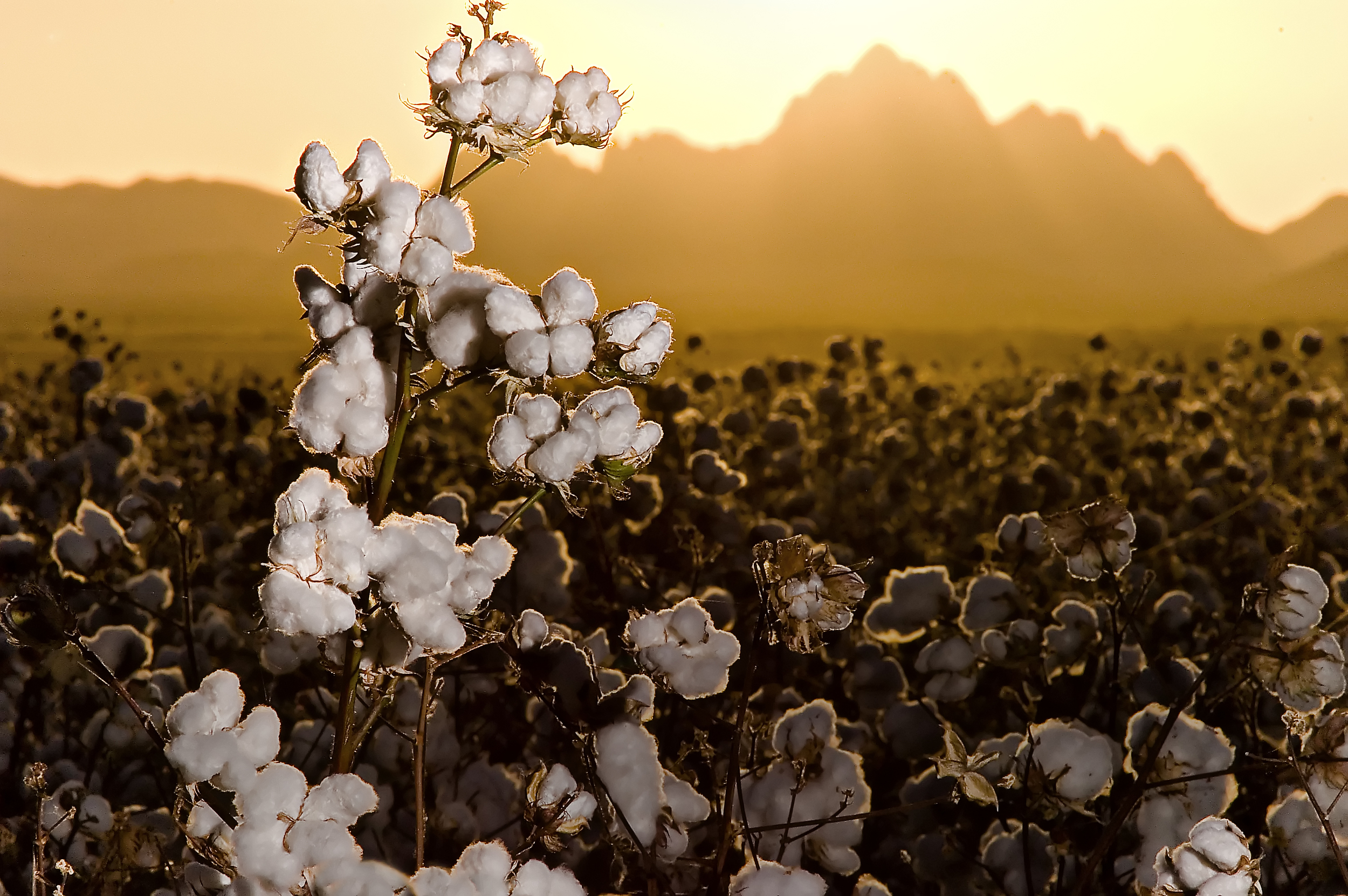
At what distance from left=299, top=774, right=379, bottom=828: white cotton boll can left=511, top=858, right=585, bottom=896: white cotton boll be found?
97 mm

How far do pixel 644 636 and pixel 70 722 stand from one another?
120 cm

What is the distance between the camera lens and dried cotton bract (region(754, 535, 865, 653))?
617 mm

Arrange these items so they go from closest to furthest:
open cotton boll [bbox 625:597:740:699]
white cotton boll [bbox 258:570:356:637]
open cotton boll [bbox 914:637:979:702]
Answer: white cotton boll [bbox 258:570:356:637]
open cotton boll [bbox 625:597:740:699]
open cotton boll [bbox 914:637:979:702]

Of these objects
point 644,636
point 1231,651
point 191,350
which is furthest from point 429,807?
point 191,350

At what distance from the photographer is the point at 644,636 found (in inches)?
28.3

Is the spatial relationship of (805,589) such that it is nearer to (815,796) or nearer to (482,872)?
(482,872)

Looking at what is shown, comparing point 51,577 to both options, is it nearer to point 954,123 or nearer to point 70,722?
point 70,722

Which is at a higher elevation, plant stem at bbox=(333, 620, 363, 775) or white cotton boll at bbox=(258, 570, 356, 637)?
white cotton boll at bbox=(258, 570, 356, 637)

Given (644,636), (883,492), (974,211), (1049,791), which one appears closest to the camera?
(644,636)

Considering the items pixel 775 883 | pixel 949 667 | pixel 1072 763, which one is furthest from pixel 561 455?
pixel 949 667

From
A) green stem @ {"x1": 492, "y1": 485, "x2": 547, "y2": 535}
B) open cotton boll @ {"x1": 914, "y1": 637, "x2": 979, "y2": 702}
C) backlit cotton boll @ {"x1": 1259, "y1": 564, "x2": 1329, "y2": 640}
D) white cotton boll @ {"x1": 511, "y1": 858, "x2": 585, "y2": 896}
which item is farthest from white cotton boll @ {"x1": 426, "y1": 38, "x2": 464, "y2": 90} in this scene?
open cotton boll @ {"x1": 914, "y1": 637, "x2": 979, "y2": 702}

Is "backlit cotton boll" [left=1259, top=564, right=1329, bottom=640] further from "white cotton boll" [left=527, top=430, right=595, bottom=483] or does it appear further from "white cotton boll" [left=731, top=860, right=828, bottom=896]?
"white cotton boll" [left=527, top=430, right=595, bottom=483]

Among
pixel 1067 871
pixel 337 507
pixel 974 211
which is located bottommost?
pixel 1067 871

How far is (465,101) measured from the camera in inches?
21.8
